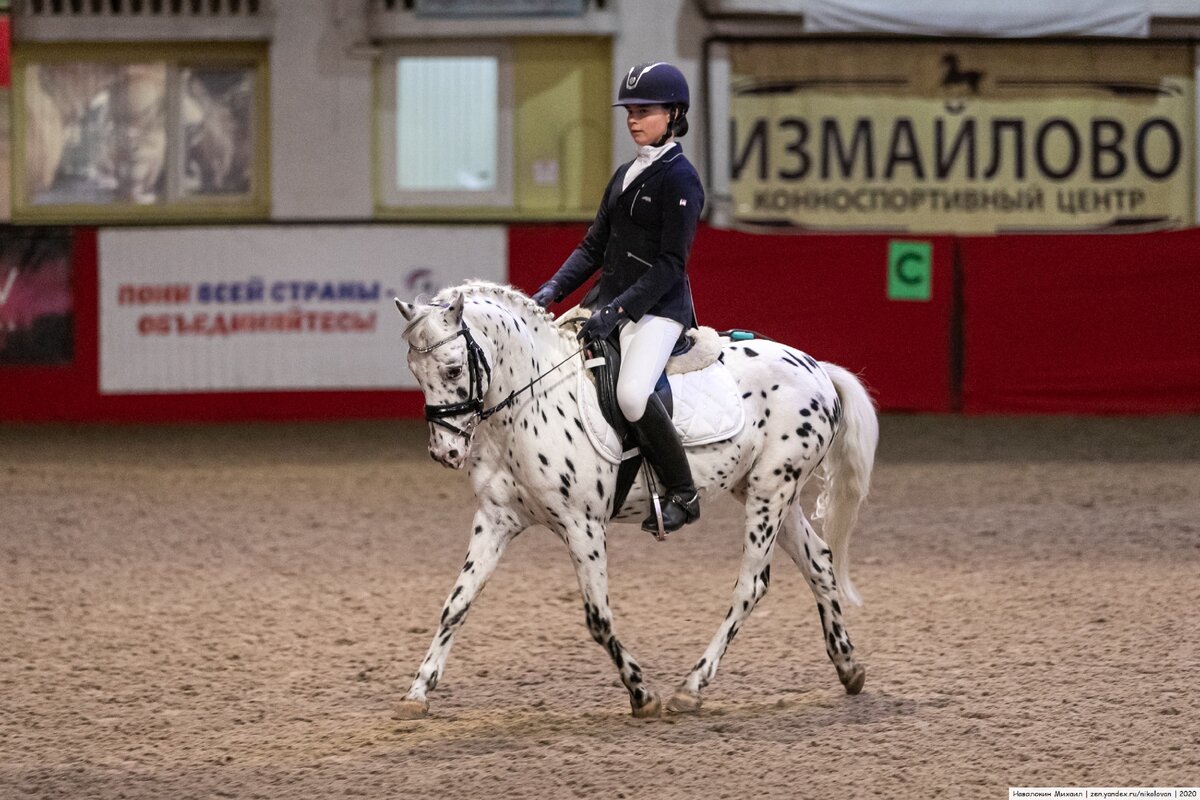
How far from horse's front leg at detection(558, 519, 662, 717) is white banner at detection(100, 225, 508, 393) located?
8.37 metres

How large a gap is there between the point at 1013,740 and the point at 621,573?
348cm

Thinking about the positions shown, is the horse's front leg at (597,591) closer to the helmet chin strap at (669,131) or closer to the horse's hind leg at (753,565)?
the horse's hind leg at (753,565)

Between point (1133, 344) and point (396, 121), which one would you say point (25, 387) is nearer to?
point (396, 121)

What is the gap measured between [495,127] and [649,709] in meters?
12.3

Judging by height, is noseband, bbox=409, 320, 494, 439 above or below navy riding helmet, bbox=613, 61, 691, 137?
below

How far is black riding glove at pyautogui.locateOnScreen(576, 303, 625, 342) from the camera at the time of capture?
5.85m

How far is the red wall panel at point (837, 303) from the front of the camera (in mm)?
14062

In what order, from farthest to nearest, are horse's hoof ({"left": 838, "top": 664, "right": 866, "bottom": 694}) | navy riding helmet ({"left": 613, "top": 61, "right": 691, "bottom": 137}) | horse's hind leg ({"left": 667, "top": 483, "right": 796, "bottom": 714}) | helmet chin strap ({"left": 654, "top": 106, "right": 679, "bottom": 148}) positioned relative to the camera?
horse's hoof ({"left": 838, "top": 664, "right": 866, "bottom": 694}), horse's hind leg ({"left": 667, "top": 483, "right": 796, "bottom": 714}), helmet chin strap ({"left": 654, "top": 106, "right": 679, "bottom": 148}), navy riding helmet ({"left": 613, "top": 61, "right": 691, "bottom": 137})

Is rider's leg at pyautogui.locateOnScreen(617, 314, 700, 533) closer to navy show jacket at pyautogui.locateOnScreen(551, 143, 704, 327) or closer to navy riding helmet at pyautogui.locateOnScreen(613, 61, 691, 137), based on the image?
navy show jacket at pyautogui.locateOnScreen(551, 143, 704, 327)

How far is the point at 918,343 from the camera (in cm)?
1409

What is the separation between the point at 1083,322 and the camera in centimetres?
1391

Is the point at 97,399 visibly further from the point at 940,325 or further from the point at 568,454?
the point at 568,454

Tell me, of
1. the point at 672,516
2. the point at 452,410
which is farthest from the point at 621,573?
the point at 452,410

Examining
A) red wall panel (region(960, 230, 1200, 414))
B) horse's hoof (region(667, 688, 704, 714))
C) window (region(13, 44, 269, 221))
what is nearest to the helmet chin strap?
horse's hoof (region(667, 688, 704, 714))
